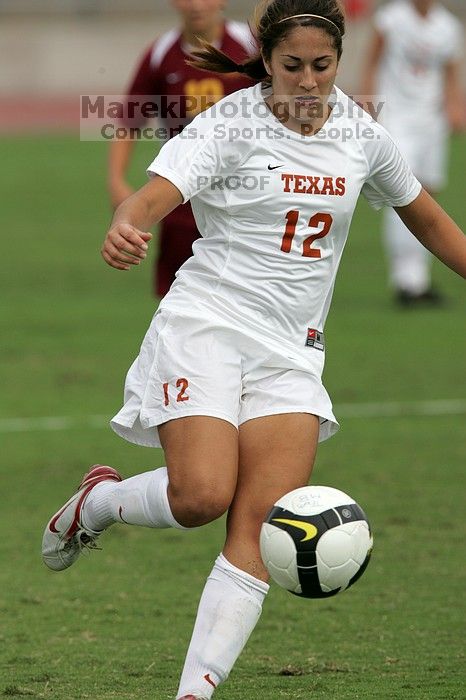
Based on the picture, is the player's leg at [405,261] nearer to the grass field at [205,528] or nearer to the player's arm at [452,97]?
the grass field at [205,528]

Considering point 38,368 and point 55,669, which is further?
point 38,368

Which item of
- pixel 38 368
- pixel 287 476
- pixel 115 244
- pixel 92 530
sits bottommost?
→ pixel 38 368

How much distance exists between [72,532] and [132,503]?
0.47 m

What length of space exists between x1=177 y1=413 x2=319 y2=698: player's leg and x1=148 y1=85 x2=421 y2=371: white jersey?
0.87ft

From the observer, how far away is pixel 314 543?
410 centimetres

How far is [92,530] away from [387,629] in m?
1.19

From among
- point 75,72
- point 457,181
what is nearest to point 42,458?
point 457,181

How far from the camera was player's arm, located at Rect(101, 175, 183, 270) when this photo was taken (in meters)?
3.98

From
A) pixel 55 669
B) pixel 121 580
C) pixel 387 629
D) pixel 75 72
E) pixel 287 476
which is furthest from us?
pixel 75 72

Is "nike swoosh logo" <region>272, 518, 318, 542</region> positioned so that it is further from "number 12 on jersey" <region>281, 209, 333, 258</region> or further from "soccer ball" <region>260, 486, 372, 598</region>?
"number 12 on jersey" <region>281, 209, 333, 258</region>

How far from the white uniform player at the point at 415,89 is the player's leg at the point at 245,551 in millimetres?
8432

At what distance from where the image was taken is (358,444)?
8.45 metres

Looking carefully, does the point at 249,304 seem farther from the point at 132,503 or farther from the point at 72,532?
the point at 72,532

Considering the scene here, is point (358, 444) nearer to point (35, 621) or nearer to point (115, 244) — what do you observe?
point (35, 621)
